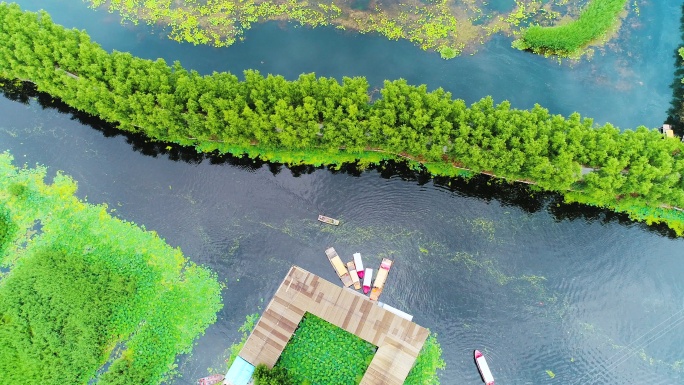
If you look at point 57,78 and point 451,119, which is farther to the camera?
point 57,78

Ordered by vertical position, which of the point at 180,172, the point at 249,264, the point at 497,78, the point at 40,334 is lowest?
the point at 40,334

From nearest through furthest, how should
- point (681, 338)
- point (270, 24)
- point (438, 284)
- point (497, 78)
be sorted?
point (681, 338), point (438, 284), point (497, 78), point (270, 24)

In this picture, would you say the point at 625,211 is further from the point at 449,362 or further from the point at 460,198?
the point at 449,362

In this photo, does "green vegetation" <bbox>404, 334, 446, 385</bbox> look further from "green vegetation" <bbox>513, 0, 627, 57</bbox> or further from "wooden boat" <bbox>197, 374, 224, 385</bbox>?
"green vegetation" <bbox>513, 0, 627, 57</bbox>

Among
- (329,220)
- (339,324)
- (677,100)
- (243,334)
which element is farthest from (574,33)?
(243,334)

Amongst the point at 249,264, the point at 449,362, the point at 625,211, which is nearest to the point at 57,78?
the point at 249,264

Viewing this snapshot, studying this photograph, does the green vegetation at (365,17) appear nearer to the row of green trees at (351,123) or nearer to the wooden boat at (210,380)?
the row of green trees at (351,123)

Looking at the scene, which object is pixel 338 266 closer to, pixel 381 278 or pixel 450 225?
pixel 381 278
